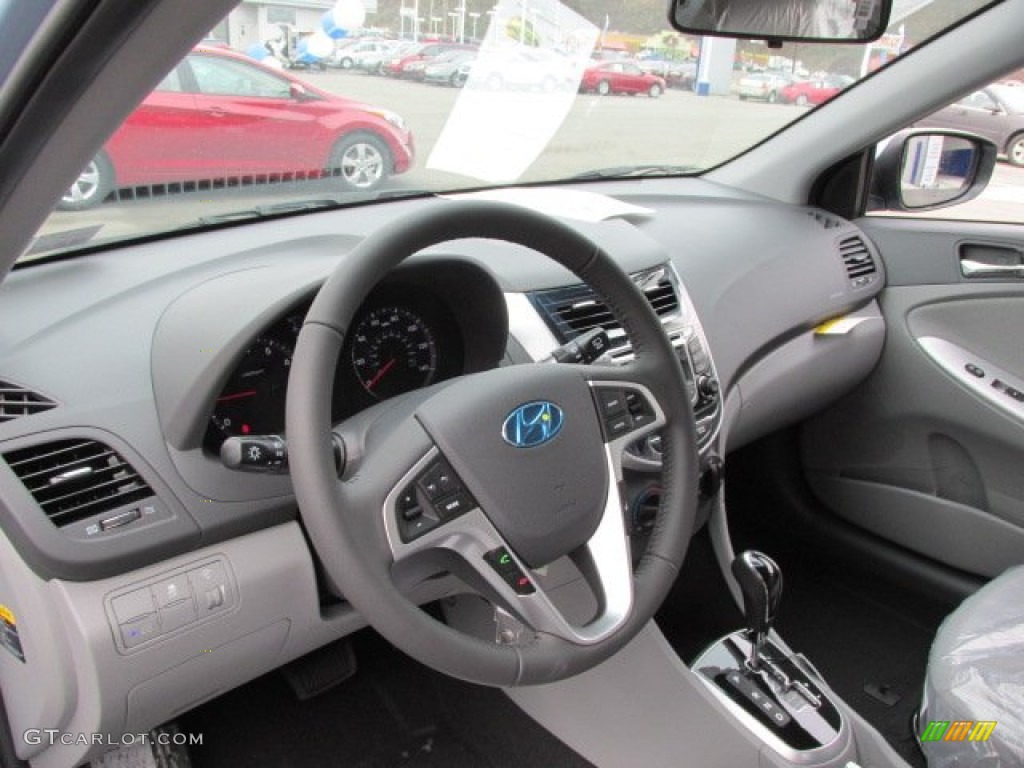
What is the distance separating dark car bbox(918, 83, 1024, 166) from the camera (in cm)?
261

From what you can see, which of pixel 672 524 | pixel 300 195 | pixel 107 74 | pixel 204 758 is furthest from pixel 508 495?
pixel 204 758

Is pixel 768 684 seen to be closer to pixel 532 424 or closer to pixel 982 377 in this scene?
Result: pixel 532 424

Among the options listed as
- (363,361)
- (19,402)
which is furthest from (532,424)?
(19,402)

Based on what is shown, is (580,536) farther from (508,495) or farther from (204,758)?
(204,758)

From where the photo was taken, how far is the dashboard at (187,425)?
138cm

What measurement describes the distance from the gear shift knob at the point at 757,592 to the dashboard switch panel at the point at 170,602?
1.06 meters

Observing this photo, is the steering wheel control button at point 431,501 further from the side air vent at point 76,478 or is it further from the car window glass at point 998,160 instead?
the car window glass at point 998,160

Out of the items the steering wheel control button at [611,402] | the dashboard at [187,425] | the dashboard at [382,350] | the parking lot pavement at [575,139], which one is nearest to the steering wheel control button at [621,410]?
the steering wheel control button at [611,402]

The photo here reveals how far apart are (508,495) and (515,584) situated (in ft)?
0.40

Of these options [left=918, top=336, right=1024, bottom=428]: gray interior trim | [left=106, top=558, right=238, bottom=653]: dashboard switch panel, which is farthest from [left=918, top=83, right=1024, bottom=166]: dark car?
[left=106, top=558, right=238, bottom=653]: dashboard switch panel

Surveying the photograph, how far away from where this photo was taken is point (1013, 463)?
102 inches

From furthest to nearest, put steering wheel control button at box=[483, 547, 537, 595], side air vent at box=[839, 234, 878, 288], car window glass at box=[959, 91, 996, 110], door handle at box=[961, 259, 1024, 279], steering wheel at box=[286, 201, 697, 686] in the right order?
side air vent at box=[839, 234, 878, 288], door handle at box=[961, 259, 1024, 279], car window glass at box=[959, 91, 996, 110], steering wheel control button at box=[483, 547, 537, 595], steering wheel at box=[286, 201, 697, 686]

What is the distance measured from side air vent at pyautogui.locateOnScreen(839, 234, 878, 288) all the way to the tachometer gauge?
1911mm

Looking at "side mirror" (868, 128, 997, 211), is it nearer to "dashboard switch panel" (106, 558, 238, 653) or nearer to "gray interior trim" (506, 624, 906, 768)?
"gray interior trim" (506, 624, 906, 768)
